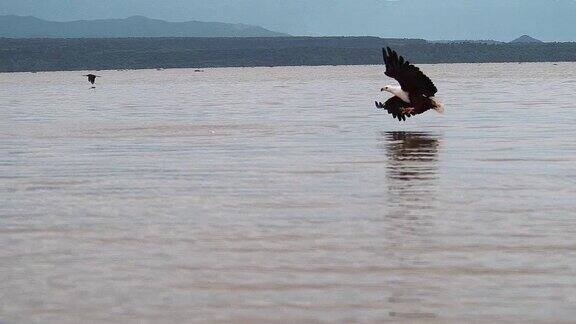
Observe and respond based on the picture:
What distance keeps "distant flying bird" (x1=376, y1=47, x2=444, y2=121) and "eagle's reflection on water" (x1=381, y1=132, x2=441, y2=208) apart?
56 cm

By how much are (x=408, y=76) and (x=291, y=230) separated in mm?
14456

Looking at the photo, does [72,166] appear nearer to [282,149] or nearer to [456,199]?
[282,149]

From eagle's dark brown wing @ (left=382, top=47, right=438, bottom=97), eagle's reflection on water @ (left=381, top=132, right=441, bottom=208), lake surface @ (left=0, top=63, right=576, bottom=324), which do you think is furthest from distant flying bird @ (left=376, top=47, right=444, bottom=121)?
lake surface @ (left=0, top=63, right=576, bottom=324)

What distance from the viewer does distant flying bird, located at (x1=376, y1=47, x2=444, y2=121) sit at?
1054 inches

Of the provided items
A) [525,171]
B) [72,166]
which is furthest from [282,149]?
[525,171]

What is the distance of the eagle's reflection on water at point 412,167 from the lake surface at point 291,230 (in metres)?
0.05

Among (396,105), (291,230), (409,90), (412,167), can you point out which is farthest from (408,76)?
(291,230)

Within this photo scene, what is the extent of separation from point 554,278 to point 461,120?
79.7 feet

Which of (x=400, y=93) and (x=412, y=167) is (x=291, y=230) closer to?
(x=412, y=167)

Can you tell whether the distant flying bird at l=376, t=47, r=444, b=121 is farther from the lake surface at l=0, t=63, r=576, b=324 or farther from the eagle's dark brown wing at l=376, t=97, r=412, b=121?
the lake surface at l=0, t=63, r=576, b=324

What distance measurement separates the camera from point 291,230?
1286 centimetres

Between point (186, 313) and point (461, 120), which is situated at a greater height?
point (186, 313)

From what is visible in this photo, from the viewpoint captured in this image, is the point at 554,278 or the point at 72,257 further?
the point at 72,257

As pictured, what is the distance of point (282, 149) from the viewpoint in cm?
2423
